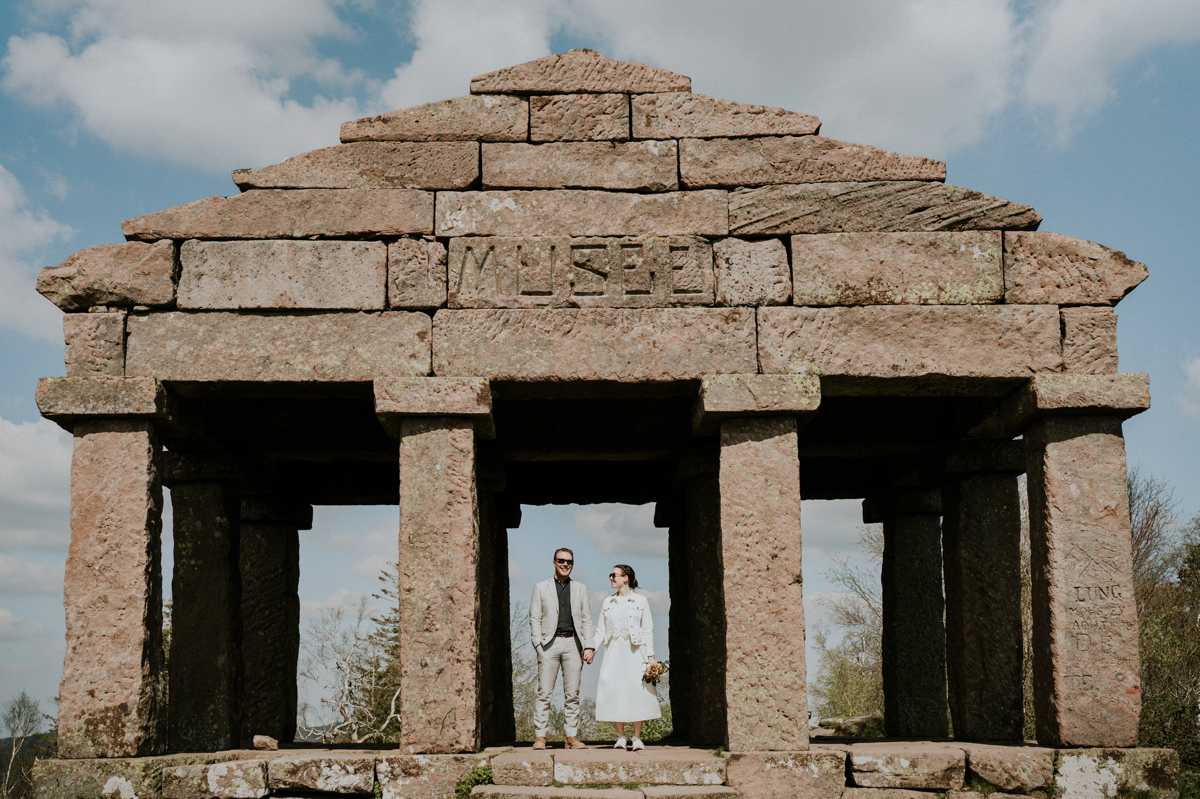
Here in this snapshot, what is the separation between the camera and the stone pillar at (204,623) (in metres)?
9.56

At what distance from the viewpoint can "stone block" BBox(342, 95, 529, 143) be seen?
8.41 meters

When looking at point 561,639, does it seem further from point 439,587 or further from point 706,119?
point 706,119

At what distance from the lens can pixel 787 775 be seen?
7332 mm

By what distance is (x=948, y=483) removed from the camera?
10.3 meters

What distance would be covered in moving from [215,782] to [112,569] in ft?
5.59

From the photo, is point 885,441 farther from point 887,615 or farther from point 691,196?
point 691,196

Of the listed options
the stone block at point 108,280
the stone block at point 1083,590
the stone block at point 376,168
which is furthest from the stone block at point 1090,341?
the stone block at point 108,280

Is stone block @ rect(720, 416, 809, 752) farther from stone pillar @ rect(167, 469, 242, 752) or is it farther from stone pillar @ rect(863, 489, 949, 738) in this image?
stone pillar @ rect(167, 469, 242, 752)

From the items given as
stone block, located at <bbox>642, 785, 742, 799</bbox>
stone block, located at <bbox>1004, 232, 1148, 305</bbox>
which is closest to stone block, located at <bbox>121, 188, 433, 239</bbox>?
stone block, located at <bbox>642, 785, 742, 799</bbox>

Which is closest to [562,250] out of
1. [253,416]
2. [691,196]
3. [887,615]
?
[691,196]

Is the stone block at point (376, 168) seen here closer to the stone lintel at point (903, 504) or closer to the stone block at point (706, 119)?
the stone block at point (706, 119)

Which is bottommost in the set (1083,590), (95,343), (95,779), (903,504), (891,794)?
(891,794)

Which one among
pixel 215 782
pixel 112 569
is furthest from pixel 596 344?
pixel 215 782

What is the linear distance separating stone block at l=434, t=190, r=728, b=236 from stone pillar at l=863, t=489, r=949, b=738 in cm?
519
